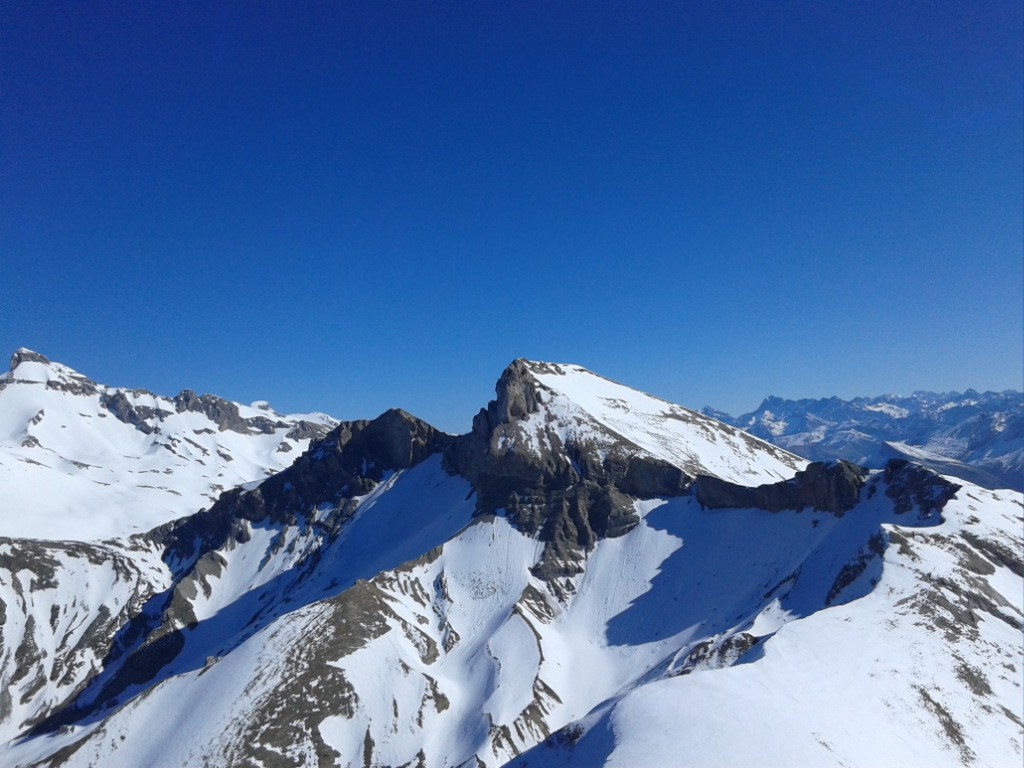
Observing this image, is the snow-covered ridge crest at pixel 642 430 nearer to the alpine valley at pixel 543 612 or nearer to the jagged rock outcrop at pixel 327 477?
the alpine valley at pixel 543 612

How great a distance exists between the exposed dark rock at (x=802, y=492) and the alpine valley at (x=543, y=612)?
1.27 feet

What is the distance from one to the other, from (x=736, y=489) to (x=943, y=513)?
37.6 m

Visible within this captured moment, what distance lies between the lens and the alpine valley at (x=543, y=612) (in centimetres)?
5425

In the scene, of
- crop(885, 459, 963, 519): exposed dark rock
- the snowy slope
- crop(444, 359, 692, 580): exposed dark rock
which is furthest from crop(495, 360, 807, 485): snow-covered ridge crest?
the snowy slope

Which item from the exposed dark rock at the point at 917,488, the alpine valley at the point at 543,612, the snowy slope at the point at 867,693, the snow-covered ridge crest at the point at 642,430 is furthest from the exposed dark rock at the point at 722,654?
the snow-covered ridge crest at the point at 642,430

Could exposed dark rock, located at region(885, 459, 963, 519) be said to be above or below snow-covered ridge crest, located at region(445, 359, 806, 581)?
below

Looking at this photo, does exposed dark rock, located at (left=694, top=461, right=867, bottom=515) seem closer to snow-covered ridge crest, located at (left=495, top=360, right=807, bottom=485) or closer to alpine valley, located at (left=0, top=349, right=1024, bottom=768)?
alpine valley, located at (left=0, top=349, right=1024, bottom=768)

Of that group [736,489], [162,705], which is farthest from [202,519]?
[736,489]

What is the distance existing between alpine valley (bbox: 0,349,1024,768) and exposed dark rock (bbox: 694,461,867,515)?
0.39m

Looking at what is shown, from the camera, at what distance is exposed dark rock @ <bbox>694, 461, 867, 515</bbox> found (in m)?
98.6

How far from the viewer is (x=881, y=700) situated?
54438 mm

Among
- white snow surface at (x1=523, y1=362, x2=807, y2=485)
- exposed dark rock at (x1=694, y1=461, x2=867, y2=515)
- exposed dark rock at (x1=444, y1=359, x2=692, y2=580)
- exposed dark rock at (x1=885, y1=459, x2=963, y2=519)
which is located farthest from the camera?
white snow surface at (x1=523, y1=362, x2=807, y2=485)

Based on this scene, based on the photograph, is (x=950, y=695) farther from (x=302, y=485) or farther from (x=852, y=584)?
(x=302, y=485)

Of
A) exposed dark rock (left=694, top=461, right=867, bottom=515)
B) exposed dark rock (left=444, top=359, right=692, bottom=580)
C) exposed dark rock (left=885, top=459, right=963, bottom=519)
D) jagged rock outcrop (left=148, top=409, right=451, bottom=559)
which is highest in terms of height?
jagged rock outcrop (left=148, top=409, right=451, bottom=559)
